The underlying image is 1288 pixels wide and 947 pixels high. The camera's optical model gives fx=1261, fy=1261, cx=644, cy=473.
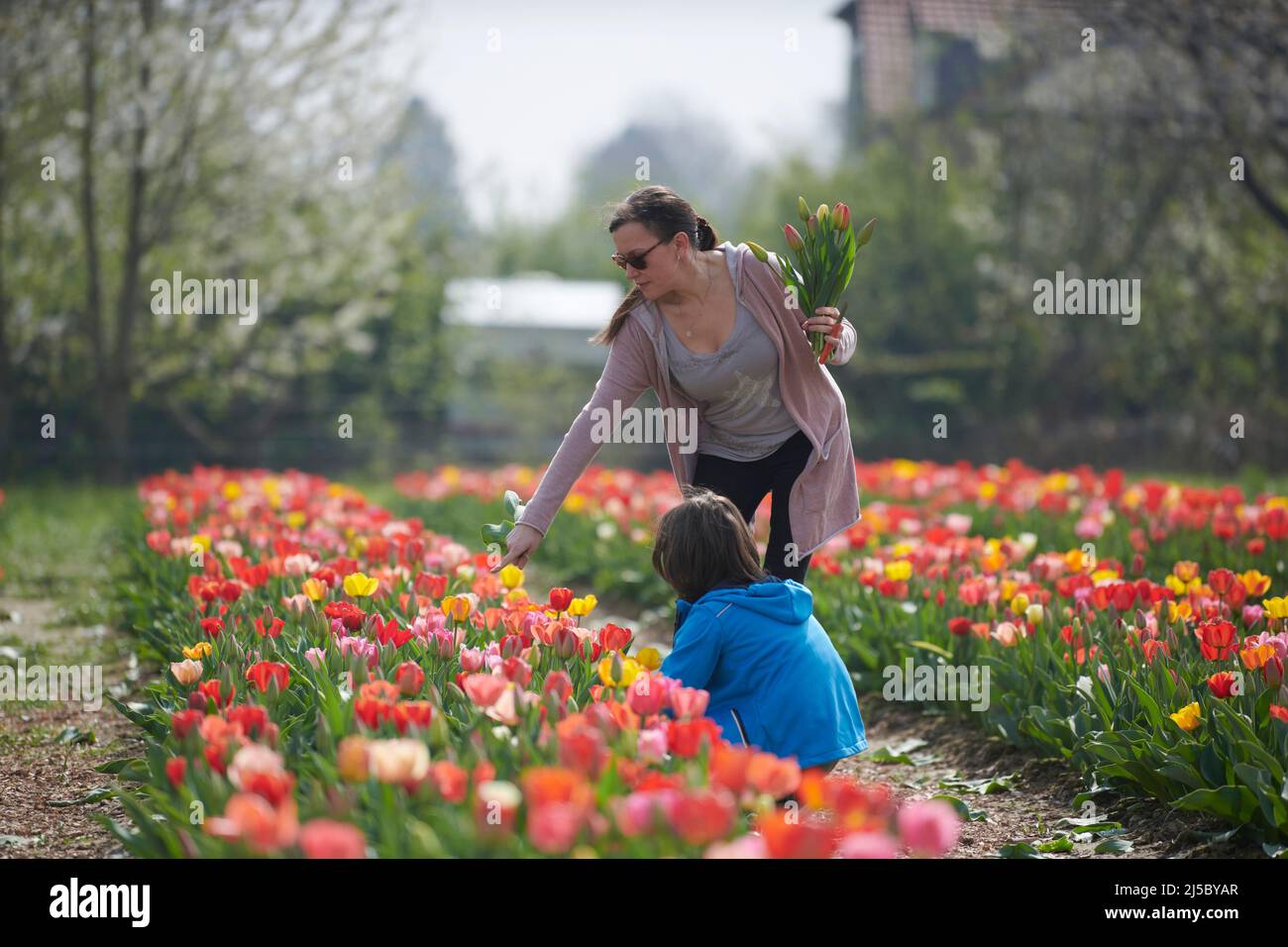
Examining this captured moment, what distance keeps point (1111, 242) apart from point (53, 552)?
13.3 metres

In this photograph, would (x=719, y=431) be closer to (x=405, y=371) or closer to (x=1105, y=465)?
→ (x=1105, y=465)

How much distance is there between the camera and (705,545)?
3219 mm

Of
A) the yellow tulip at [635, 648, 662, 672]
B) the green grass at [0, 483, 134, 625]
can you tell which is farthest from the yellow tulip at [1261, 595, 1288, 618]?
the green grass at [0, 483, 134, 625]

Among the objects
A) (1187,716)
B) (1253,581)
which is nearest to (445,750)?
(1187,716)

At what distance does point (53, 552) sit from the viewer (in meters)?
8.34

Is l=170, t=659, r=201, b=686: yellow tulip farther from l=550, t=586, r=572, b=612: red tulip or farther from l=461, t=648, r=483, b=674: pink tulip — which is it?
l=550, t=586, r=572, b=612: red tulip

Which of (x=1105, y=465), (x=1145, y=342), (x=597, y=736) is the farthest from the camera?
(x=1145, y=342)

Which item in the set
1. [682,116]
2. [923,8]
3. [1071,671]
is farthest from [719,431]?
[682,116]

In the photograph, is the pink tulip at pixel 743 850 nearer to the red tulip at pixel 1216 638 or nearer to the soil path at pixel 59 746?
the soil path at pixel 59 746

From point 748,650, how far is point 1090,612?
1723mm

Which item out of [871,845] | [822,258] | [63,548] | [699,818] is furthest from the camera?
[63,548]

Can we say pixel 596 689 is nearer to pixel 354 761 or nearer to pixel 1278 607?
pixel 354 761

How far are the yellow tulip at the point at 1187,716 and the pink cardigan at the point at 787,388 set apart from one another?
3.43 feet

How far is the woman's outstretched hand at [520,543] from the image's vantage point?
3406 mm
